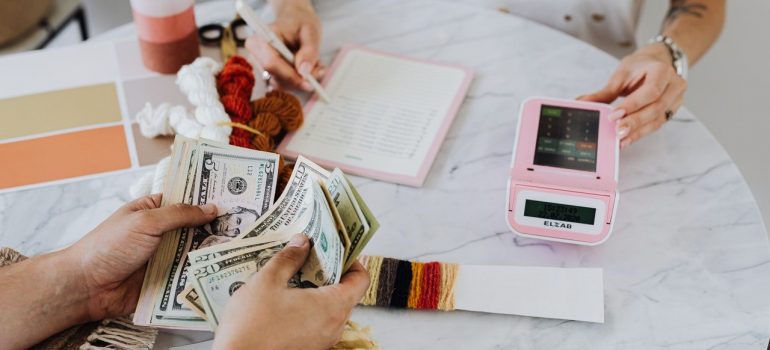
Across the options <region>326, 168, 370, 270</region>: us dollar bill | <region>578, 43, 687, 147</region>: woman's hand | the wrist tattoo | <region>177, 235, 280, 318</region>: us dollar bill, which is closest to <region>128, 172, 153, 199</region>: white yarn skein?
<region>177, 235, 280, 318</region>: us dollar bill

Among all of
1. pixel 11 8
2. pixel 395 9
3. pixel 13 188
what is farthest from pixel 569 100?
pixel 11 8

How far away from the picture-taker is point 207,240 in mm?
1017

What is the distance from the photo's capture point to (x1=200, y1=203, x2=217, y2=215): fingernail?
3.30 ft

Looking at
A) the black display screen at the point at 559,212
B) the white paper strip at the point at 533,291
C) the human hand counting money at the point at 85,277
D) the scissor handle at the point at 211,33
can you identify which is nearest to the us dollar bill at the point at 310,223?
the human hand counting money at the point at 85,277

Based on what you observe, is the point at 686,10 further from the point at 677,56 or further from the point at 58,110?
the point at 58,110

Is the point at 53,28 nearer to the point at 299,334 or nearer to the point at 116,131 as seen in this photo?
the point at 116,131

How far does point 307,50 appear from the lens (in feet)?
4.41

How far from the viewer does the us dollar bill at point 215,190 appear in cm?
100

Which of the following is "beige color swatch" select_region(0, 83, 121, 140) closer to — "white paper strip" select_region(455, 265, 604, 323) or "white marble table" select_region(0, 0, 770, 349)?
"white marble table" select_region(0, 0, 770, 349)

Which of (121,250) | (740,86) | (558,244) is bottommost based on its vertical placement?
(740,86)

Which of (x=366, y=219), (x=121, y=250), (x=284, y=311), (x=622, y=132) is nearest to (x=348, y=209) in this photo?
(x=366, y=219)

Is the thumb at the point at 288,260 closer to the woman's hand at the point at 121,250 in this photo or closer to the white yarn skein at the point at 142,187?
the woman's hand at the point at 121,250

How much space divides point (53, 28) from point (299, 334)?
1.55m

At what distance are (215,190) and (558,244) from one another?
1.61ft
